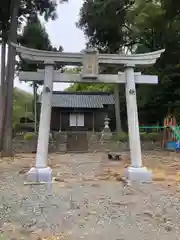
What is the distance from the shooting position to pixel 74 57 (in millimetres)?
7477

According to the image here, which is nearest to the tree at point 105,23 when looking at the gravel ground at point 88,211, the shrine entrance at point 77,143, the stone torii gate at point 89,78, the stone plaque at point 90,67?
the shrine entrance at point 77,143

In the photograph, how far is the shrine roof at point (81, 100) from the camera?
25.5m

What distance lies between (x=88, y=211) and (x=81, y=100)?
22113 mm

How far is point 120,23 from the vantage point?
18.5m

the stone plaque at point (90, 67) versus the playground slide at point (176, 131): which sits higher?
the stone plaque at point (90, 67)

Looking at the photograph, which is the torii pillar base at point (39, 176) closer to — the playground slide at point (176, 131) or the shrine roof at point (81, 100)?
the playground slide at point (176, 131)

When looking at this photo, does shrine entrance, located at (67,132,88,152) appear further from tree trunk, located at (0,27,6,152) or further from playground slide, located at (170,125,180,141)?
playground slide, located at (170,125,180,141)

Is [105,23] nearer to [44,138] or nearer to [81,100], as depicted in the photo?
[81,100]

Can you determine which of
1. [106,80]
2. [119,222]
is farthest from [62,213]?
[106,80]

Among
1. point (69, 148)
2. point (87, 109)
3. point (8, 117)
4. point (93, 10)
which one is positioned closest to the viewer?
point (8, 117)

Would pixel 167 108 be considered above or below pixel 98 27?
below

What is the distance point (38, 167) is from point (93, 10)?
13414mm

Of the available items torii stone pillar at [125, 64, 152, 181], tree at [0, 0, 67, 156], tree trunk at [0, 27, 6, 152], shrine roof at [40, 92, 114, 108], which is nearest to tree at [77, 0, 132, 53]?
tree at [0, 0, 67, 156]

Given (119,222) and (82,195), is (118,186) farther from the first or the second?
(119,222)
